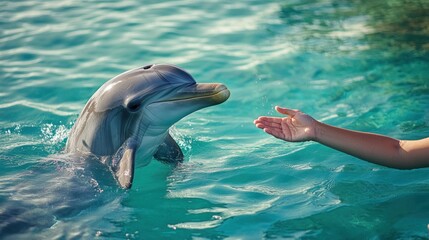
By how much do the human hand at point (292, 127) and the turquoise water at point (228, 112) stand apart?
0.88 meters

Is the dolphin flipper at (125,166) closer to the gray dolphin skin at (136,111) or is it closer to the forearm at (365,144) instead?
the gray dolphin skin at (136,111)

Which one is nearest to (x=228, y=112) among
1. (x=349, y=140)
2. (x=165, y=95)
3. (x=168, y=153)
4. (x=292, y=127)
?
(x=168, y=153)

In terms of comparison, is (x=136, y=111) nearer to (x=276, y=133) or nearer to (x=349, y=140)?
(x=276, y=133)

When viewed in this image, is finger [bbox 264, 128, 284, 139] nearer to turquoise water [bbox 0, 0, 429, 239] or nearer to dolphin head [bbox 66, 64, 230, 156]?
dolphin head [bbox 66, 64, 230, 156]

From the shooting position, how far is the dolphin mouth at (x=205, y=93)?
18.9 feet

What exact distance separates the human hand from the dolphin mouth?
0.58 metres

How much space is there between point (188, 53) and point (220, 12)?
1.84m

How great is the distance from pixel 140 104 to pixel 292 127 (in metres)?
1.48

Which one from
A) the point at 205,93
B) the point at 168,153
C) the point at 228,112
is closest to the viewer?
the point at 205,93

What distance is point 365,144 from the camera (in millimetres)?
5246

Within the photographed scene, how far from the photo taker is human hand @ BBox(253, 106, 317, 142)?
17.1ft

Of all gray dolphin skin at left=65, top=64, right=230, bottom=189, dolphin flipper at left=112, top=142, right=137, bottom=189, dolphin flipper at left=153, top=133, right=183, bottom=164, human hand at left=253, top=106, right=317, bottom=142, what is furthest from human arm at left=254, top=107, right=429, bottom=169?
A: dolphin flipper at left=153, top=133, right=183, bottom=164

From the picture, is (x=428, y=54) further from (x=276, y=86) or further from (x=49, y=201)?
(x=49, y=201)

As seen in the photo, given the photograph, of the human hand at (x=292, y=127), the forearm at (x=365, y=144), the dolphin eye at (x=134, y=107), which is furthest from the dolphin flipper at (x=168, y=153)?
the forearm at (x=365, y=144)
